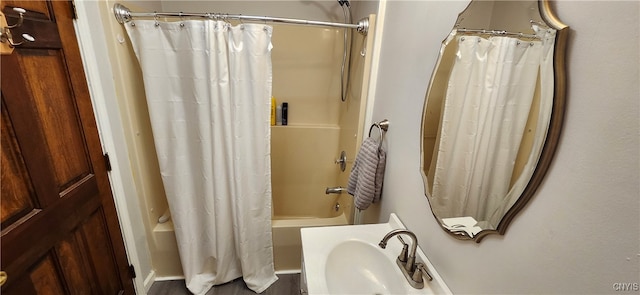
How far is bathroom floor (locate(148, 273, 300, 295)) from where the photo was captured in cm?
173

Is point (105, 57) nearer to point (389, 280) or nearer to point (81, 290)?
point (81, 290)

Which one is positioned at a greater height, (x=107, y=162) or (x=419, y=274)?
(x=107, y=162)

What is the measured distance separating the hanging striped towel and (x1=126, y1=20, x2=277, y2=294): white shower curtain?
1.90 ft

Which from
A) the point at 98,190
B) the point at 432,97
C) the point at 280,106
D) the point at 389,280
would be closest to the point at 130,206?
the point at 98,190

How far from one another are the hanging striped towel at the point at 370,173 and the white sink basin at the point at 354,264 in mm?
174

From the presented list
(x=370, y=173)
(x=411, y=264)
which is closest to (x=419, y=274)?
(x=411, y=264)

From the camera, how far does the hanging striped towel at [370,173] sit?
4.28ft

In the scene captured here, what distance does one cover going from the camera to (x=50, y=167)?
97 centimetres

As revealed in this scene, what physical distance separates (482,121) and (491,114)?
0.12 feet

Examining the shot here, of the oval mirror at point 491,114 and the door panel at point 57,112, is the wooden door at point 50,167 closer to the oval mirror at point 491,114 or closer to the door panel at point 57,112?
the door panel at point 57,112

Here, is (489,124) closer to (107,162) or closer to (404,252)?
(404,252)

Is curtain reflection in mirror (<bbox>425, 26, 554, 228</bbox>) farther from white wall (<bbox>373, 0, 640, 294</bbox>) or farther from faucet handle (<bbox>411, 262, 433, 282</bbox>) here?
faucet handle (<bbox>411, 262, 433, 282</bbox>)

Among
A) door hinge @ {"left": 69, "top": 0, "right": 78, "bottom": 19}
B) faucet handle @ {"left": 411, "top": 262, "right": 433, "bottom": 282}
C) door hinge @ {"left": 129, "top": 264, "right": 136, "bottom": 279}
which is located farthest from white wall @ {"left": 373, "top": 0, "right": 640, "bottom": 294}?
door hinge @ {"left": 129, "top": 264, "right": 136, "bottom": 279}

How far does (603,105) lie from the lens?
1.40 ft
